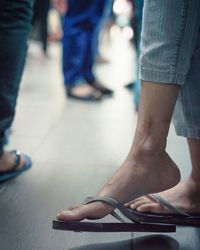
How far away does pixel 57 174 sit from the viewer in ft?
3.29

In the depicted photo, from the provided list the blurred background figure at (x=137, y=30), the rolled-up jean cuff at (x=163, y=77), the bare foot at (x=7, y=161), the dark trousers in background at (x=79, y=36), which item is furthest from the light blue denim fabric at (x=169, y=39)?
the dark trousers in background at (x=79, y=36)

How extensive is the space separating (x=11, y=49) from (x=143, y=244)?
0.53m

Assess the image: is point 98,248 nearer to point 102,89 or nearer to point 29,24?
point 29,24

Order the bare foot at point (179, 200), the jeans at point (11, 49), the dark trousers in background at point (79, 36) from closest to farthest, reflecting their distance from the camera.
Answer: the bare foot at point (179, 200), the jeans at point (11, 49), the dark trousers in background at point (79, 36)

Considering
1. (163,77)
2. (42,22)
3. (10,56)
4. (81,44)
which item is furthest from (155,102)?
(42,22)

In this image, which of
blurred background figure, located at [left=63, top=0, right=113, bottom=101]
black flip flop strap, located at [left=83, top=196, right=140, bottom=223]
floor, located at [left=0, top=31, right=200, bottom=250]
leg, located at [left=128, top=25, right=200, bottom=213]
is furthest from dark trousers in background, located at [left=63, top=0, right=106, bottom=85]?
black flip flop strap, located at [left=83, top=196, right=140, bottom=223]

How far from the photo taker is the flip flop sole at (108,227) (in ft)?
2.12

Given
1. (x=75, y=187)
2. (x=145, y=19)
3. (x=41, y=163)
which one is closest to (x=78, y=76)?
(x=41, y=163)

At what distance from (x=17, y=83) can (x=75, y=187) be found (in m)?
0.29

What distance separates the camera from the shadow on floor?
0.66 meters

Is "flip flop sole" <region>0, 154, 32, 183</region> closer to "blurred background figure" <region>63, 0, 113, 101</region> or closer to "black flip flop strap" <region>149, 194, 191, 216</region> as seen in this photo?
"black flip flop strap" <region>149, 194, 191, 216</region>

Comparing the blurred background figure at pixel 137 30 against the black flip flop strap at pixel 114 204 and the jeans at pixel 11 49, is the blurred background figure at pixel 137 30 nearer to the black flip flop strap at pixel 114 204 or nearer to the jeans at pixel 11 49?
the jeans at pixel 11 49

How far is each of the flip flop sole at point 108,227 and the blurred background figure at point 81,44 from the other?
4.38 ft

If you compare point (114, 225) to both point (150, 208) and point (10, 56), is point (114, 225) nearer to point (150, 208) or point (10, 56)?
point (150, 208)
